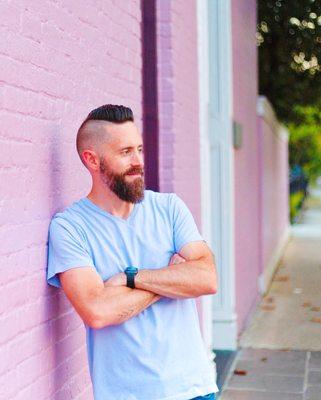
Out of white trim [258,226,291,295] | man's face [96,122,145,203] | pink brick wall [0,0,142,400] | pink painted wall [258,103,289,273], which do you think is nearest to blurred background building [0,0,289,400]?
pink brick wall [0,0,142,400]

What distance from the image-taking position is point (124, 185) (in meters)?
2.96

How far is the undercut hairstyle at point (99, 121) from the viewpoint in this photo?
294cm

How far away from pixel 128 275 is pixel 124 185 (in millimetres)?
326

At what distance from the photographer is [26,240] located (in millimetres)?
2891

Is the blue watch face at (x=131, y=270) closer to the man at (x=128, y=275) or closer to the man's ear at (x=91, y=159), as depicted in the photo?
the man at (x=128, y=275)

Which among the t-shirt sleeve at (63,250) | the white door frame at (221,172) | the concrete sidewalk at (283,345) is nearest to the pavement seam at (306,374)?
the concrete sidewalk at (283,345)

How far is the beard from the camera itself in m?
2.95

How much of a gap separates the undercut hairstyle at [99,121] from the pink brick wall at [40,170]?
0.18m

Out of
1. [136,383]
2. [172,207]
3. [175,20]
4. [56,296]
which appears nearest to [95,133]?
[172,207]

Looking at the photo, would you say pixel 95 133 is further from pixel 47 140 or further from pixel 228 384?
pixel 228 384

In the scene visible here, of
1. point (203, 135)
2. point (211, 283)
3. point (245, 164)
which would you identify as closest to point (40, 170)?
point (211, 283)

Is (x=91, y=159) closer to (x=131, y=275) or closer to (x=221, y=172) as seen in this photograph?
(x=131, y=275)

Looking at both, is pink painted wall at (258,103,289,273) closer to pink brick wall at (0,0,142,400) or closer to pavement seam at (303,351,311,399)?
pavement seam at (303,351,311,399)

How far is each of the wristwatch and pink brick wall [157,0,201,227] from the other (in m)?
2.18
